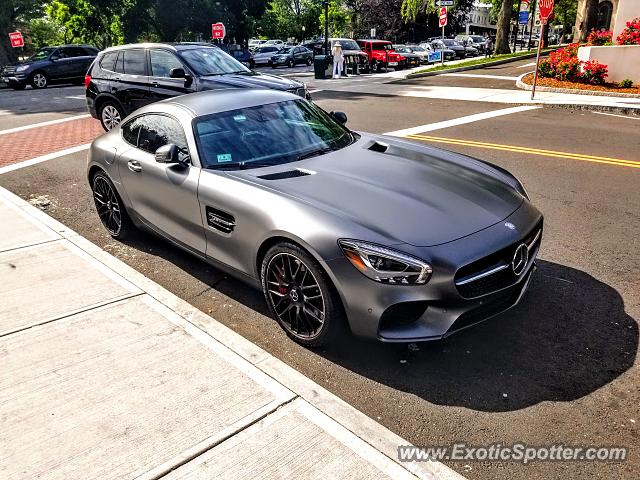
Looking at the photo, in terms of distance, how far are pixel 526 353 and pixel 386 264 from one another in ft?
3.99

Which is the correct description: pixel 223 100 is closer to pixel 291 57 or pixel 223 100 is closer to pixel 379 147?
pixel 379 147

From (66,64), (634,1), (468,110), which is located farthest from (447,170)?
(66,64)

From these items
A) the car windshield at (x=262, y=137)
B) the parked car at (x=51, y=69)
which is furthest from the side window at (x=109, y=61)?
the parked car at (x=51, y=69)

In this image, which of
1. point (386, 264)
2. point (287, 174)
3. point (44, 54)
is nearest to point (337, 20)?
point (44, 54)

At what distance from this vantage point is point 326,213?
346cm

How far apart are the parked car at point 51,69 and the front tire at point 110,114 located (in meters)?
15.0

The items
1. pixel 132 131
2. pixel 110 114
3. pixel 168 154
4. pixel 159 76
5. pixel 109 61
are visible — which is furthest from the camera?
pixel 110 114

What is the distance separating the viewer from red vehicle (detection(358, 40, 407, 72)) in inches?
1194

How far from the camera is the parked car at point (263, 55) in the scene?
134ft

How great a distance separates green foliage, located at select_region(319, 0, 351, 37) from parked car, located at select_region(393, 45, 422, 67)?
37985 millimetres

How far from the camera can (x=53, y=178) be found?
28.2ft

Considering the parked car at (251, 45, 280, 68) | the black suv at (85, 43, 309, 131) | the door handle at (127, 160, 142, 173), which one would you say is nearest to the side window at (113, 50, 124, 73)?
the black suv at (85, 43, 309, 131)

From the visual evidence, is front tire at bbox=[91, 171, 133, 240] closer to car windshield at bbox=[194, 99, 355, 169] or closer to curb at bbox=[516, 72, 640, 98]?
car windshield at bbox=[194, 99, 355, 169]

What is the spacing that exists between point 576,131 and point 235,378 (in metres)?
9.89
